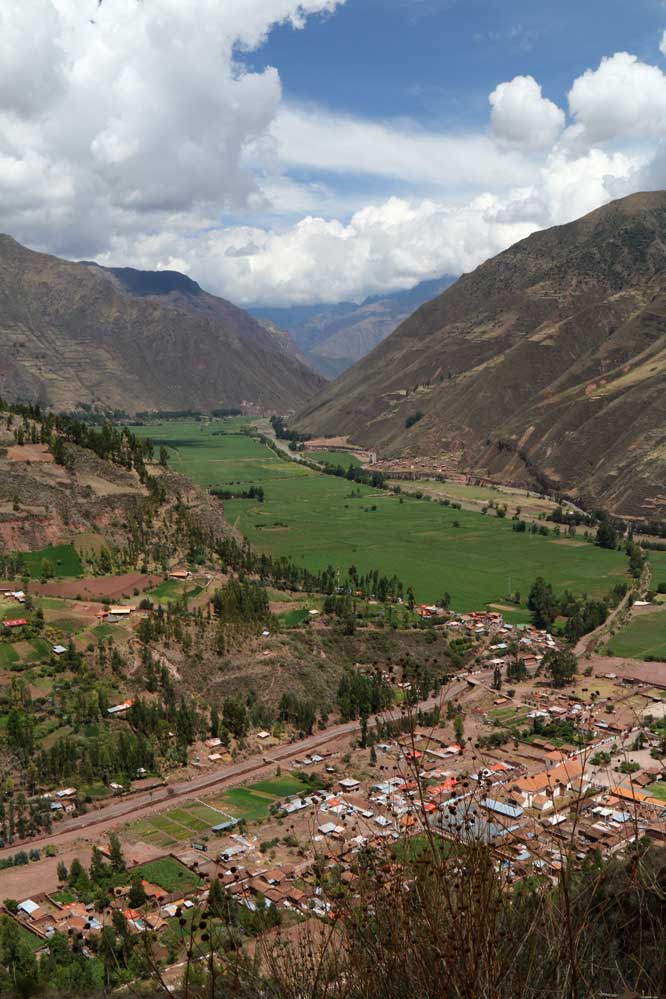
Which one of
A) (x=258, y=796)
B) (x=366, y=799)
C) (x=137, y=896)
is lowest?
(x=258, y=796)

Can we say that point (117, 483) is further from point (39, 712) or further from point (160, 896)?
point (160, 896)

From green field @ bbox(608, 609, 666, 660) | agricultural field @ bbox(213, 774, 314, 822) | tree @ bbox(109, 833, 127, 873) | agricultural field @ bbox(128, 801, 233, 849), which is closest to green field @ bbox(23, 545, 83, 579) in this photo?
agricultural field @ bbox(213, 774, 314, 822)

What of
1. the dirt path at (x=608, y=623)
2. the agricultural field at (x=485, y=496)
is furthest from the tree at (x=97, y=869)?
the agricultural field at (x=485, y=496)

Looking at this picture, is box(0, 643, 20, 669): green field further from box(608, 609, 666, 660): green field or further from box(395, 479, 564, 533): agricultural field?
box(395, 479, 564, 533): agricultural field

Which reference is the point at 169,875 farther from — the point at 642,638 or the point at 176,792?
the point at 642,638

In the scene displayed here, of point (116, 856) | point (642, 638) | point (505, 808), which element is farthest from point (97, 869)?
point (642, 638)

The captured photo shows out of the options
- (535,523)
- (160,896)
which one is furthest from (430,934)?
(535,523)

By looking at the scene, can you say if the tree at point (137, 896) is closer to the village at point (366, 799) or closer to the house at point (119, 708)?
the village at point (366, 799)
